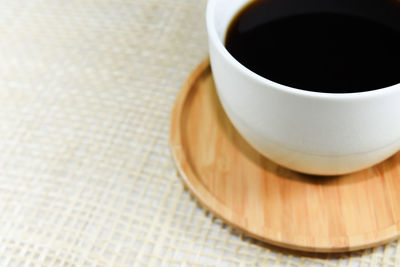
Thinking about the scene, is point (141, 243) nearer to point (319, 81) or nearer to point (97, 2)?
point (319, 81)

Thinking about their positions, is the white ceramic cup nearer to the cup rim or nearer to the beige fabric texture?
the cup rim

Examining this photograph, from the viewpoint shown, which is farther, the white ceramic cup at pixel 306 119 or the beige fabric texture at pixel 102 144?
the beige fabric texture at pixel 102 144

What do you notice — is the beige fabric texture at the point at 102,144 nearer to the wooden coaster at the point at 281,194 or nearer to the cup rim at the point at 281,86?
the wooden coaster at the point at 281,194

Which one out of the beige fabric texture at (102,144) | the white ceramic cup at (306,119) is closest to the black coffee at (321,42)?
the white ceramic cup at (306,119)

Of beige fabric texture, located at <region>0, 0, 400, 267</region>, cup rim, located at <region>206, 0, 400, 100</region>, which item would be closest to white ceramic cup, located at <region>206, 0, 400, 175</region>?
cup rim, located at <region>206, 0, 400, 100</region>

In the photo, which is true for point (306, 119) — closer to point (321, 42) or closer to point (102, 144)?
point (321, 42)

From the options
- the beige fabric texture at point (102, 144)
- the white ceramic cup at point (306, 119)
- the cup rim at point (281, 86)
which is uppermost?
the cup rim at point (281, 86)
